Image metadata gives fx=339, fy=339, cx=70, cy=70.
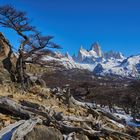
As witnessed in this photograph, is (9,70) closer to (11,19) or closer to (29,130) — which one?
(11,19)

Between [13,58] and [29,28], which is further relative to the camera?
[13,58]

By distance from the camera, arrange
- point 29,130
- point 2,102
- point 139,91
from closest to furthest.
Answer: point 29,130 < point 2,102 < point 139,91

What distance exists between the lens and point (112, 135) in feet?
51.9

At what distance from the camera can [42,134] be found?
1284cm

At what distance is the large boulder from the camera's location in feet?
41.2

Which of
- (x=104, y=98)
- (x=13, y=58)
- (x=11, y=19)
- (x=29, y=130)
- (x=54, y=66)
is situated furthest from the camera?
(x=104, y=98)

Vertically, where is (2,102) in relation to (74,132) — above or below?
above

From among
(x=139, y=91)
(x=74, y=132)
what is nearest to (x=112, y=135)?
(x=74, y=132)

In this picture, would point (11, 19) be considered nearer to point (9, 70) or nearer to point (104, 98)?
point (9, 70)

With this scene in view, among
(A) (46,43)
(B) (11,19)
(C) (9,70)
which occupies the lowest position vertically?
(C) (9,70)

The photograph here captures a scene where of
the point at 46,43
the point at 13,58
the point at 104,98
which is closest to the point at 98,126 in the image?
the point at 46,43

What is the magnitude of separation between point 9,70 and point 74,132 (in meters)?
20.0

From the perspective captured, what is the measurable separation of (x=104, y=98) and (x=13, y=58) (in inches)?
2111

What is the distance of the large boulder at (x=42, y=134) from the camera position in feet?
41.2
